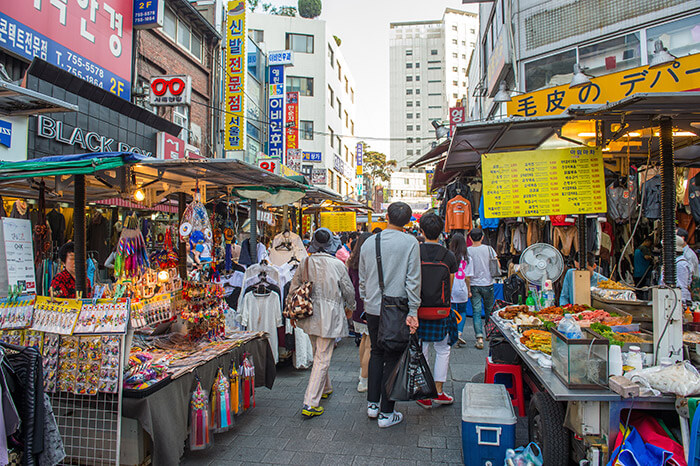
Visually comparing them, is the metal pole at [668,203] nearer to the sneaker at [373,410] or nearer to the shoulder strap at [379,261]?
the shoulder strap at [379,261]

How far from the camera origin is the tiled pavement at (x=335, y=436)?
4.05 metres

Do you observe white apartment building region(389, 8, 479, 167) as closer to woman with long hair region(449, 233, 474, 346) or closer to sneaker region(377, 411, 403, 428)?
woman with long hair region(449, 233, 474, 346)

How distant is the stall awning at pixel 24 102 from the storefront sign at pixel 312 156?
2648 cm

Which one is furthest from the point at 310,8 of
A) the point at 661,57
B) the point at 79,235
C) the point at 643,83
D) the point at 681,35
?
the point at 79,235

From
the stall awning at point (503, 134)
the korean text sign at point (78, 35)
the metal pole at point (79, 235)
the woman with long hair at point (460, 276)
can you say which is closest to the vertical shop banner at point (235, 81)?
the korean text sign at point (78, 35)

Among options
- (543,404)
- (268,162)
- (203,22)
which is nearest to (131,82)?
(203,22)

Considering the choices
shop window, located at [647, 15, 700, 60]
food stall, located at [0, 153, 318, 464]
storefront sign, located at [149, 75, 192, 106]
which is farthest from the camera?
storefront sign, located at [149, 75, 192, 106]

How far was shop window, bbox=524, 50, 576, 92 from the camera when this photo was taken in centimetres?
1139

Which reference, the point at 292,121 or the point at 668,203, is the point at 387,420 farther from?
the point at 292,121

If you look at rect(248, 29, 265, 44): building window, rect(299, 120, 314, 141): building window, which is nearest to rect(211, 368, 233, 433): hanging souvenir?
rect(299, 120, 314, 141): building window

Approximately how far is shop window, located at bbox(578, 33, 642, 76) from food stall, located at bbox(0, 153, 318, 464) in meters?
9.29

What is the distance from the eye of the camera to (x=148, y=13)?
1189 cm

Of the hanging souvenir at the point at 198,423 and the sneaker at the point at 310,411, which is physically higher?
the hanging souvenir at the point at 198,423

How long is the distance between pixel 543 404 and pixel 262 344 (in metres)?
3.30
